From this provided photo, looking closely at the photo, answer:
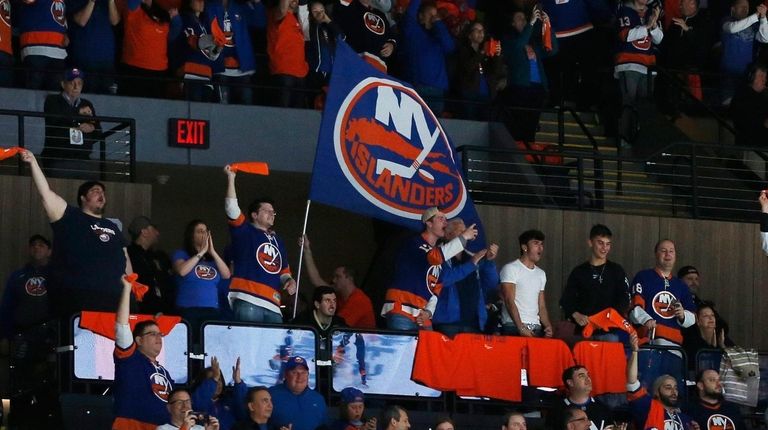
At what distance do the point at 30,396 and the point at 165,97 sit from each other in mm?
4968

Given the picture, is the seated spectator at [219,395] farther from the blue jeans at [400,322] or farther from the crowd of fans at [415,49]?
the crowd of fans at [415,49]

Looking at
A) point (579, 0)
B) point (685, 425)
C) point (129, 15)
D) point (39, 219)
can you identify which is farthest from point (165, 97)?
point (685, 425)

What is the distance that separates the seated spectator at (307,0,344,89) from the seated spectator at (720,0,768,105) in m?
4.19

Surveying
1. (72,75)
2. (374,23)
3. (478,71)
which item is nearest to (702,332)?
(478,71)

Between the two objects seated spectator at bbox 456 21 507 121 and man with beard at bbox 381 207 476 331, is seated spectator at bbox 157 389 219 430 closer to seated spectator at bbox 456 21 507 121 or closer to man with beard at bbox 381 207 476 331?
man with beard at bbox 381 207 476 331

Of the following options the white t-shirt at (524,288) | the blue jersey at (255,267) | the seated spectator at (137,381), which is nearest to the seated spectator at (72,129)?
the blue jersey at (255,267)

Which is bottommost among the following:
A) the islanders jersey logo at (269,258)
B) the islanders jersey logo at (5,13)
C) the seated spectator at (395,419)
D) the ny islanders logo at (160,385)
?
the seated spectator at (395,419)

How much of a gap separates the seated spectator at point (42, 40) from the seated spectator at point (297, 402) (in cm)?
480

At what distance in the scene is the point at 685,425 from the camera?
16.2 metres

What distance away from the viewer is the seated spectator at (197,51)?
63.6 ft

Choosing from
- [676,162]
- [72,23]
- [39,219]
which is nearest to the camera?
[39,219]

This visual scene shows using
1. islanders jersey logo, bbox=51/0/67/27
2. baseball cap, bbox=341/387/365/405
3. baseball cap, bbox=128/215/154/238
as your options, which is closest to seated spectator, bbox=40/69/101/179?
islanders jersey logo, bbox=51/0/67/27

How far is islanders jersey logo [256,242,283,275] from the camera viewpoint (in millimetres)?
15859

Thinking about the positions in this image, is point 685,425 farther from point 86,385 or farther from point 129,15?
point 129,15
